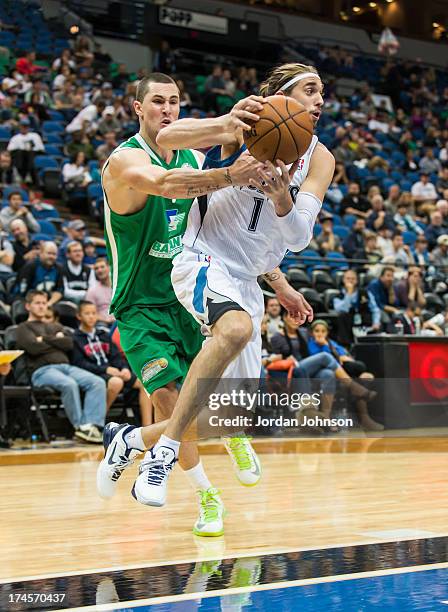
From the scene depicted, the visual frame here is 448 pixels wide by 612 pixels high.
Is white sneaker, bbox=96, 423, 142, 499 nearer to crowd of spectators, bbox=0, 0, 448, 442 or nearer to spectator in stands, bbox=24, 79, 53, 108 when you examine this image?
crowd of spectators, bbox=0, 0, 448, 442

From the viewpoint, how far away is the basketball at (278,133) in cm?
348

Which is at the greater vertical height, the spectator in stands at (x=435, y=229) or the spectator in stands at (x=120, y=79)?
the spectator in stands at (x=120, y=79)

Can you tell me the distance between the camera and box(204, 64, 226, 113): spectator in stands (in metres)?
17.8

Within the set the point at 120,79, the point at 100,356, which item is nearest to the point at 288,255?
the point at 100,356

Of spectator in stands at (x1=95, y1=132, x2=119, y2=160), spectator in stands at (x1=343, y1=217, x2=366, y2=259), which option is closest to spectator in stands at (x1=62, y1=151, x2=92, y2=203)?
spectator in stands at (x1=95, y1=132, x2=119, y2=160)

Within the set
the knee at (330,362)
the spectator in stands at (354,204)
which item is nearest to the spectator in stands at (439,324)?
the knee at (330,362)

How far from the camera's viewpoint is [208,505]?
4.09 m

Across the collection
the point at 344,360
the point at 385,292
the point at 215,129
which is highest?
the point at 215,129

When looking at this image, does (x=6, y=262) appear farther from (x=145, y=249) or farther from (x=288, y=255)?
(x=145, y=249)

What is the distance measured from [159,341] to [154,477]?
74cm

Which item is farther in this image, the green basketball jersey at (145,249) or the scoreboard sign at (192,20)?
the scoreboard sign at (192,20)

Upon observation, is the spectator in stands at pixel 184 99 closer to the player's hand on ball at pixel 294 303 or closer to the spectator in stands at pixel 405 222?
the spectator in stands at pixel 405 222

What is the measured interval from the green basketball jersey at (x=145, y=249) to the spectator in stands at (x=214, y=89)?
1377 centimetres

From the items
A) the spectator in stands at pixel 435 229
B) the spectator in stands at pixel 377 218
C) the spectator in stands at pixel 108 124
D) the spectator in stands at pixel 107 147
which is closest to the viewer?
the spectator in stands at pixel 107 147
